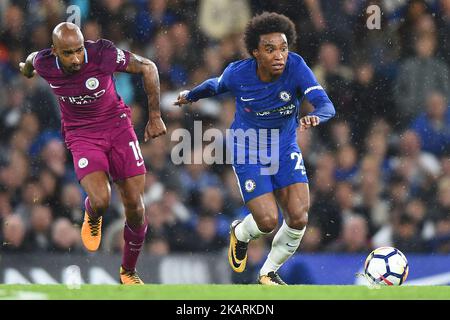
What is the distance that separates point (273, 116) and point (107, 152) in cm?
135

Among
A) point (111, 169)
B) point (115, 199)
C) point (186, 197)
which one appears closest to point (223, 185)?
point (186, 197)

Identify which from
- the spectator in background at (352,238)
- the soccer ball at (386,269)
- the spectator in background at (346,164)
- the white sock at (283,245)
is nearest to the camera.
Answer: the soccer ball at (386,269)

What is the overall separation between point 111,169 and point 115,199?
108 inches

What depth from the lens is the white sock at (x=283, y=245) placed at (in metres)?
8.33

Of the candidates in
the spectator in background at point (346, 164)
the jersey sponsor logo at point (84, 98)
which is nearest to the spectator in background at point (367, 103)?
the spectator in background at point (346, 164)

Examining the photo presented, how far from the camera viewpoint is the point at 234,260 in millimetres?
9039

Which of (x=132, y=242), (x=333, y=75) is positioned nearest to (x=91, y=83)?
(x=132, y=242)

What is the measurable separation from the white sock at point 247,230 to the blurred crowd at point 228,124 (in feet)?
5.54

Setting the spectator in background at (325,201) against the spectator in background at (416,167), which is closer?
the spectator in background at (325,201)

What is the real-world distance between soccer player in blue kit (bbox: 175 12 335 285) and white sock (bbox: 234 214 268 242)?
0.50 ft

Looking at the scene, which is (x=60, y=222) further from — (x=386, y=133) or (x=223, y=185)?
(x=386, y=133)

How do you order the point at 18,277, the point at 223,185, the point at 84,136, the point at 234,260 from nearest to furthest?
the point at 84,136 < the point at 234,260 < the point at 18,277 < the point at 223,185

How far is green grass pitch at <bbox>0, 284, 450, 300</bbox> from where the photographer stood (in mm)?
6875

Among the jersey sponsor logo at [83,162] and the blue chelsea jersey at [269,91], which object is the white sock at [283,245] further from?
the jersey sponsor logo at [83,162]
